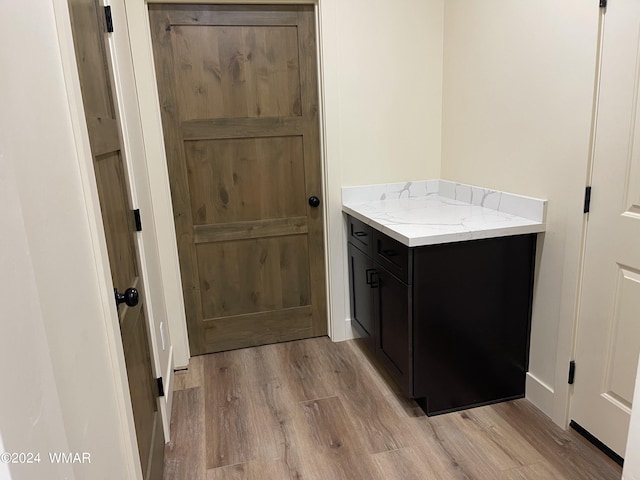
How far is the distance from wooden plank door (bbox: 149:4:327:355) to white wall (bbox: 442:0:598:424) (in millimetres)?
957

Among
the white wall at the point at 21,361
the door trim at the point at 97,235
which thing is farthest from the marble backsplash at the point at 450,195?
the white wall at the point at 21,361

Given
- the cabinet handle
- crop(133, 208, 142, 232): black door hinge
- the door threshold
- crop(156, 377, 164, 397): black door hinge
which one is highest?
crop(133, 208, 142, 232): black door hinge

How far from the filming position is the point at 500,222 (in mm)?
2227

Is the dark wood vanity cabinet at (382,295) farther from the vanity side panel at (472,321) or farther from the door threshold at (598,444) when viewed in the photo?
the door threshold at (598,444)

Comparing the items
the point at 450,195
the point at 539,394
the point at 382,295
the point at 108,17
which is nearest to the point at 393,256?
the point at 382,295

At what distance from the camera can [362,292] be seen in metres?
2.87

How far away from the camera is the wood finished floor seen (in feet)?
6.40

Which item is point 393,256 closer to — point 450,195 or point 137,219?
point 450,195

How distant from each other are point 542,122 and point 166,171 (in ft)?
6.54

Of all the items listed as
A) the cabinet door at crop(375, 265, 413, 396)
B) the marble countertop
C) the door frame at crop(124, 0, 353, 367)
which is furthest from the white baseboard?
the door frame at crop(124, 0, 353, 367)

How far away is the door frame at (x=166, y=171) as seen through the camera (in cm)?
250

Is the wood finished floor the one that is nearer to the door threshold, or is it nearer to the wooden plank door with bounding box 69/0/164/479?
the door threshold

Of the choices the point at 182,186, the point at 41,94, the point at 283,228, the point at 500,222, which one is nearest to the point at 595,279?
the point at 500,222

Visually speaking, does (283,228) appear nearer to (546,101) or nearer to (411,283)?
(411,283)
